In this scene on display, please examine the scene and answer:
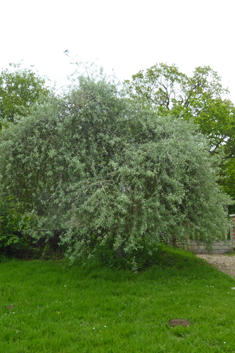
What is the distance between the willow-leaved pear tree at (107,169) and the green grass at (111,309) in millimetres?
785

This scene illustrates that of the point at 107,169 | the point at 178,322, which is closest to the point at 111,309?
the point at 178,322

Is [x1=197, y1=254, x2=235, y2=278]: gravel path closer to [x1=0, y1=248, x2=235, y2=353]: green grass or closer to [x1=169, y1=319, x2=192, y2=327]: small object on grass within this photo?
[x1=0, y1=248, x2=235, y2=353]: green grass

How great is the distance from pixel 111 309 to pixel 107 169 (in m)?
2.99

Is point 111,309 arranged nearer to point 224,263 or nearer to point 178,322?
point 178,322

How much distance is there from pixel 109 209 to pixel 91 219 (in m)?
0.75

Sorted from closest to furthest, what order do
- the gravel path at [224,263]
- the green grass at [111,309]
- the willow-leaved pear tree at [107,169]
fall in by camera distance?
the green grass at [111,309] → the willow-leaved pear tree at [107,169] → the gravel path at [224,263]

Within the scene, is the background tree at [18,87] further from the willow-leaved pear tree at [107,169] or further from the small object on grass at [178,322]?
the small object on grass at [178,322]

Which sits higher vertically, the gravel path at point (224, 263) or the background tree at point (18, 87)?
the background tree at point (18, 87)

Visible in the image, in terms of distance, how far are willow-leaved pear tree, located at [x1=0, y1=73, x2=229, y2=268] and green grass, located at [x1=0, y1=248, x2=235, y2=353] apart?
2.57ft

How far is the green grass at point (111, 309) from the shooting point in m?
3.80

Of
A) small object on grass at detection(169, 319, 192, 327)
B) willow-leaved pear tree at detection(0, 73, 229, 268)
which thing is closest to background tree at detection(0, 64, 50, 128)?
willow-leaved pear tree at detection(0, 73, 229, 268)

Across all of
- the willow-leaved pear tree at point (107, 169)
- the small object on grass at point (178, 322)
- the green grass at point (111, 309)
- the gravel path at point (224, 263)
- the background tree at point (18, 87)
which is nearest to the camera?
the green grass at point (111, 309)

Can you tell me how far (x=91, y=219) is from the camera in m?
6.25

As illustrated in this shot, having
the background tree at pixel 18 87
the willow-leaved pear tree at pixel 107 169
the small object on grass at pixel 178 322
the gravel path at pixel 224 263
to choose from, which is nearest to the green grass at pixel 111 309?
the small object on grass at pixel 178 322
